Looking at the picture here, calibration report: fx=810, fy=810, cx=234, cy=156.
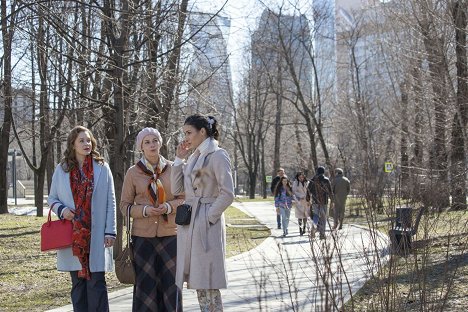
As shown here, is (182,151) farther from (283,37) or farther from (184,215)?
(283,37)

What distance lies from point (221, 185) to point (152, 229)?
1.19 meters

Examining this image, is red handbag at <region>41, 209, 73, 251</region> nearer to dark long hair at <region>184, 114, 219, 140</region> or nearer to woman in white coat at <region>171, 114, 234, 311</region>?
woman in white coat at <region>171, 114, 234, 311</region>

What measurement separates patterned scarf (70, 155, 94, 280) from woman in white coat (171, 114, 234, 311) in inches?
37.5

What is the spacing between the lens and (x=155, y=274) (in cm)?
737

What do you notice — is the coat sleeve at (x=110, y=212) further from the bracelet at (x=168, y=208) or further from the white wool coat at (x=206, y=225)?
the white wool coat at (x=206, y=225)

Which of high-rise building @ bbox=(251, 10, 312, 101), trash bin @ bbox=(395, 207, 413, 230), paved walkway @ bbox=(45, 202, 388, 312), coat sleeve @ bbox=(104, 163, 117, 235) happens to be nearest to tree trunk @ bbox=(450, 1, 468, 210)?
paved walkway @ bbox=(45, 202, 388, 312)

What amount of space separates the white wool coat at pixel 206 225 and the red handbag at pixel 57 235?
3.51 ft

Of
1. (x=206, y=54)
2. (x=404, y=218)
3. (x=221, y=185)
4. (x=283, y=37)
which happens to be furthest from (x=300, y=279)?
(x=283, y=37)

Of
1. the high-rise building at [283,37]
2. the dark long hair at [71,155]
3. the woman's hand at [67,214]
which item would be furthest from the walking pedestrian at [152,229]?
the high-rise building at [283,37]

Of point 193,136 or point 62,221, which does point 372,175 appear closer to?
point 193,136

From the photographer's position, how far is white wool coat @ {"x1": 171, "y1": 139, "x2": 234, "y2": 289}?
6355 mm

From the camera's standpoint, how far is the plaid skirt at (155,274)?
7305 mm

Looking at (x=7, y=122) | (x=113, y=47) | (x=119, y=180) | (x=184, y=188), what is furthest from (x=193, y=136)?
(x=7, y=122)

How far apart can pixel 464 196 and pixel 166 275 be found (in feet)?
46.3
